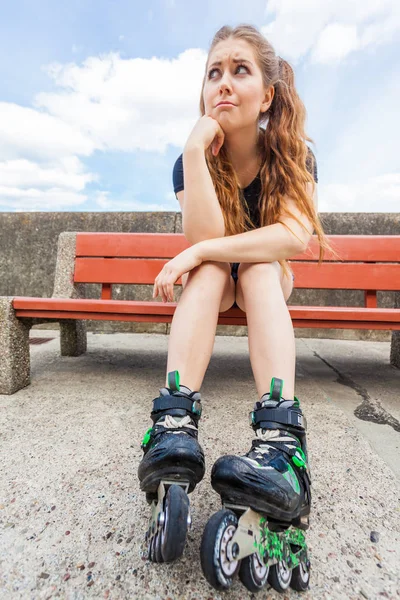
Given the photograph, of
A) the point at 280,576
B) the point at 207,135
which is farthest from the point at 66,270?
the point at 280,576

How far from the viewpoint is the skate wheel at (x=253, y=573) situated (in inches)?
25.7

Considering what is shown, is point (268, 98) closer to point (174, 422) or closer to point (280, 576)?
point (174, 422)

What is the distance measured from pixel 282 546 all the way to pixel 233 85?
4.58ft

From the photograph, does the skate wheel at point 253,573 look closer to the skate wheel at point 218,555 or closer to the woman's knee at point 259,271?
the skate wheel at point 218,555

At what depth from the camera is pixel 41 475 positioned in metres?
1.14

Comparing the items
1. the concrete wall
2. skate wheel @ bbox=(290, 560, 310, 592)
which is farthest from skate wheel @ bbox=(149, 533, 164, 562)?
the concrete wall

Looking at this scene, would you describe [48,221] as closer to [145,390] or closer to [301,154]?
[145,390]

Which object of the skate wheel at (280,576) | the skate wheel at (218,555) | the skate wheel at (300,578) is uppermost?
the skate wheel at (218,555)

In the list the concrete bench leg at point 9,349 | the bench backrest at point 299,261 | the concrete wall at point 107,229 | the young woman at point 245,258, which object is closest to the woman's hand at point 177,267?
the young woman at point 245,258

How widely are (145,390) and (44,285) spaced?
8.46ft

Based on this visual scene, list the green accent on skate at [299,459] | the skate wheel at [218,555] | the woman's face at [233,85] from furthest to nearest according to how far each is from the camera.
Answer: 1. the woman's face at [233,85]
2. the green accent on skate at [299,459]
3. the skate wheel at [218,555]

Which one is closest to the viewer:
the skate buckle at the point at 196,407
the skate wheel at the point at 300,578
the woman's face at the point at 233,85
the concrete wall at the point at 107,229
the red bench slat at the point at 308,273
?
the skate wheel at the point at 300,578

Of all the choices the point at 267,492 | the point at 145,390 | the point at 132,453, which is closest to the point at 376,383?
the point at 145,390

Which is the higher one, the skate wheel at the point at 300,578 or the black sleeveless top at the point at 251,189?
the black sleeveless top at the point at 251,189
